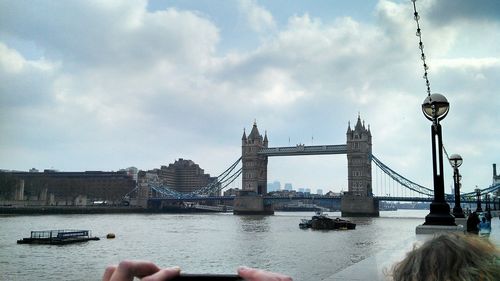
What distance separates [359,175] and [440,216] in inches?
3472

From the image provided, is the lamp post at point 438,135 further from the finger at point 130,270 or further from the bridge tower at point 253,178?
the bridge tower at point 253,178

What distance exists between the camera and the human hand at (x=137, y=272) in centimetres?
105

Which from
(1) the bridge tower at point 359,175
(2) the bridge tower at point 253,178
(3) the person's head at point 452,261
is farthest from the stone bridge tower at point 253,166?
(3) the person's head at point 452,261

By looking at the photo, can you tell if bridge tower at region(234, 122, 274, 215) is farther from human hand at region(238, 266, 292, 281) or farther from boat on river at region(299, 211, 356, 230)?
human hand at region(238, 266, 292, 281)

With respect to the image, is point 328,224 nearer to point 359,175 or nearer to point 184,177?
point 359,175

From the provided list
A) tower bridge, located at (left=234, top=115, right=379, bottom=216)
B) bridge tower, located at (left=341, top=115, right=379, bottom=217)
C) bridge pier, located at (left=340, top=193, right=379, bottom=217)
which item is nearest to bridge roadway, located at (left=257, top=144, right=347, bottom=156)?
tower bridge, located at (left=234, top=115, right=379, bottom=216)

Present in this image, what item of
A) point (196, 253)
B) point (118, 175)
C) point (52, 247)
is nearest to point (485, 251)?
point (196, 253)

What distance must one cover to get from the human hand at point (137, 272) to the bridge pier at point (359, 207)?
8690cm

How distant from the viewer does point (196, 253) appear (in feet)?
76.7

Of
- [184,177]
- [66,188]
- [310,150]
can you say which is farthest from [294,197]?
[184,177]

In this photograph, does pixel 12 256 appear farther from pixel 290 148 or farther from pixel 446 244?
pixel 290 148

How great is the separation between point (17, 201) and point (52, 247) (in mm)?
65212

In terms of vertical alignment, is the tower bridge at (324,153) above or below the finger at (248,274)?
above

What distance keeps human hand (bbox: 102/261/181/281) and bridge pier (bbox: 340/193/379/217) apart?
3421 inches
